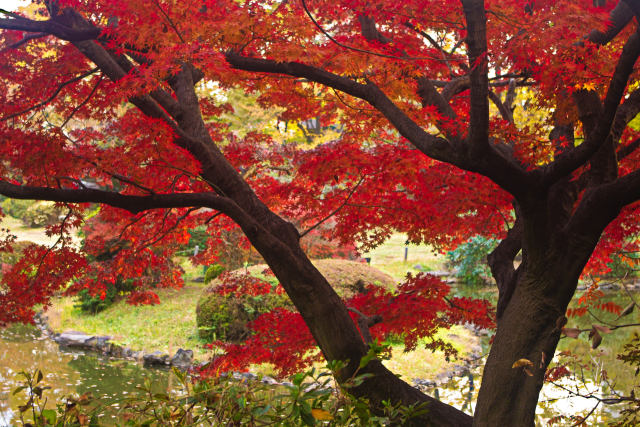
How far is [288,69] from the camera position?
3.88 metres

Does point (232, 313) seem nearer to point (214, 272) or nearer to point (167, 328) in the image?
point (167, 328)

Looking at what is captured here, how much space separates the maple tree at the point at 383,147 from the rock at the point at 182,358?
4.04m

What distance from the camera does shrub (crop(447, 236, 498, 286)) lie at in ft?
46.7

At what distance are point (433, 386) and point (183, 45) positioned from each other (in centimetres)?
632

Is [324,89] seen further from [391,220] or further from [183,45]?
[183,45]

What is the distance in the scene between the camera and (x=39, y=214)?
→ 72.8 feet

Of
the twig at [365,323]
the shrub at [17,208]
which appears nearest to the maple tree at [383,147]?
the twig at [365,323]

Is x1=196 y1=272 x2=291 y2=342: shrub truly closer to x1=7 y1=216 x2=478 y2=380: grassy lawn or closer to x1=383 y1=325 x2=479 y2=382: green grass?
x1=7 y1=216 x2=478 y2=380: grassy lawn

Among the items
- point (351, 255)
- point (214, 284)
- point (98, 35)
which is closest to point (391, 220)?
point (98, 35)

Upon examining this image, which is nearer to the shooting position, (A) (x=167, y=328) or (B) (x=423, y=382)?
(B) (x=423, y=382)

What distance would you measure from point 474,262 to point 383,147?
1056 centimetres

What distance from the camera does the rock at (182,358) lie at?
846 centimetres

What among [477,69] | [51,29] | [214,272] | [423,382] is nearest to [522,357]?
[477,69]

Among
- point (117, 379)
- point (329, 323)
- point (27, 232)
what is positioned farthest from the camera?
point (27, 232)
